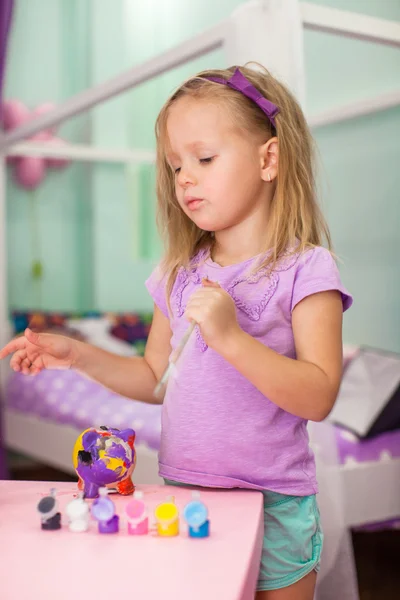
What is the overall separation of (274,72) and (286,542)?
2.29 feet

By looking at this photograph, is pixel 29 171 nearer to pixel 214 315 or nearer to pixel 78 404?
pixel 78 404

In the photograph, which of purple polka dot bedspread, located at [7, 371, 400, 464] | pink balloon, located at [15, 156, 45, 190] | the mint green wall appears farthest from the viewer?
the mint green wall

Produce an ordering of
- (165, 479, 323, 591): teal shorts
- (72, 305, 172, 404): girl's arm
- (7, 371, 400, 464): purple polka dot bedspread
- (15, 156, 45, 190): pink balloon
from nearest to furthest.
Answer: (165, 479, 323, 591): teal shorts < (72, 305, 172, 404): girl's arm < (7, 371, 400, 464): purple polka dot bedspread < (15, 156, 45, 190): pink balloon

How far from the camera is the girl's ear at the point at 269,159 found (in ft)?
3.15

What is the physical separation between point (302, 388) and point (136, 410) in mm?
1413

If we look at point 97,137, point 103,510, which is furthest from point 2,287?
point 103,510

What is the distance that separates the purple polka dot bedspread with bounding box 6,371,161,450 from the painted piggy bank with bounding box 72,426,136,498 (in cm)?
116

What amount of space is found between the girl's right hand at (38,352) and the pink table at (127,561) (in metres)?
0.25

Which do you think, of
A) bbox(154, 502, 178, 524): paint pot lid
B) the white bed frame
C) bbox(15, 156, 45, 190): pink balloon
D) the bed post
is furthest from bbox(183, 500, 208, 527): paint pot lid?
bbox(15, 156, 45, 190): pink balloon

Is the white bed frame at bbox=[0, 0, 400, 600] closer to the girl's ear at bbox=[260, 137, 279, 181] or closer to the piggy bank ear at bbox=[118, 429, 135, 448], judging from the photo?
the girl's ear at bbox=[260, 137, 279, 181]

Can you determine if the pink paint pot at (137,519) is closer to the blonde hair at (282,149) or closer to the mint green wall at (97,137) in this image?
the blonde hair at (282,149)

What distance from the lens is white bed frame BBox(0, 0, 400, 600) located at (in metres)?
1.19

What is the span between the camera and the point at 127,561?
1.93ft

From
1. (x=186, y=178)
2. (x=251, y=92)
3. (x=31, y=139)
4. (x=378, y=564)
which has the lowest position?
(x=378, y=564)
